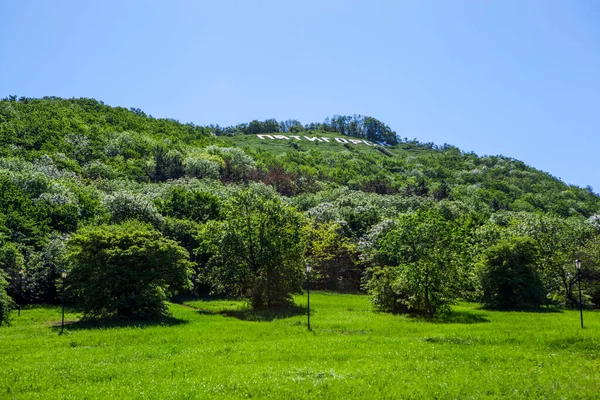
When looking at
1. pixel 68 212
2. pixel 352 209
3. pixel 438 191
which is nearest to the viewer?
pixel 68 212

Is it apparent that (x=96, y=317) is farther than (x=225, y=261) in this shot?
No

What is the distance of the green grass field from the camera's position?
17.5 m

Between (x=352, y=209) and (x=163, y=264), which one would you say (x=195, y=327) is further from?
(x=352, y=209)

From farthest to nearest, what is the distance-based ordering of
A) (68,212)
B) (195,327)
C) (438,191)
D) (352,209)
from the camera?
(438,191) < (352,209) < (68,212) < (195,327)

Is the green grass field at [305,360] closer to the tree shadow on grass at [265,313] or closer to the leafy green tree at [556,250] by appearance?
the tree shadow on grass at [265,313]

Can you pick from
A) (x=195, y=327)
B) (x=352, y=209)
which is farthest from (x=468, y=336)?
(x=352, y=209)

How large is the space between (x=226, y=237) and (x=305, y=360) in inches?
978

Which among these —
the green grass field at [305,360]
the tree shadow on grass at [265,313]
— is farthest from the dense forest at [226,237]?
the green grass field at [305,360]

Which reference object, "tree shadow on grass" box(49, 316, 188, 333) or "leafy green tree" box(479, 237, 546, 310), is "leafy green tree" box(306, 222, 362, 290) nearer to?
"leafy green tree" box(479, 237, 546, 310)

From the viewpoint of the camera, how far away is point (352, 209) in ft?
274

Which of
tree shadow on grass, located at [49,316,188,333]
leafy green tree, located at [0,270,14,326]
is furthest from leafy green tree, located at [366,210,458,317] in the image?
leafy green tree, located at [0,270,14,326]

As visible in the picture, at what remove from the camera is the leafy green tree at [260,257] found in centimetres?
4566

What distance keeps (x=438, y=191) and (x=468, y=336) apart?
110469 millimetres

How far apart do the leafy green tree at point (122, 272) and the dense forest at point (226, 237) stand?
105 mm
